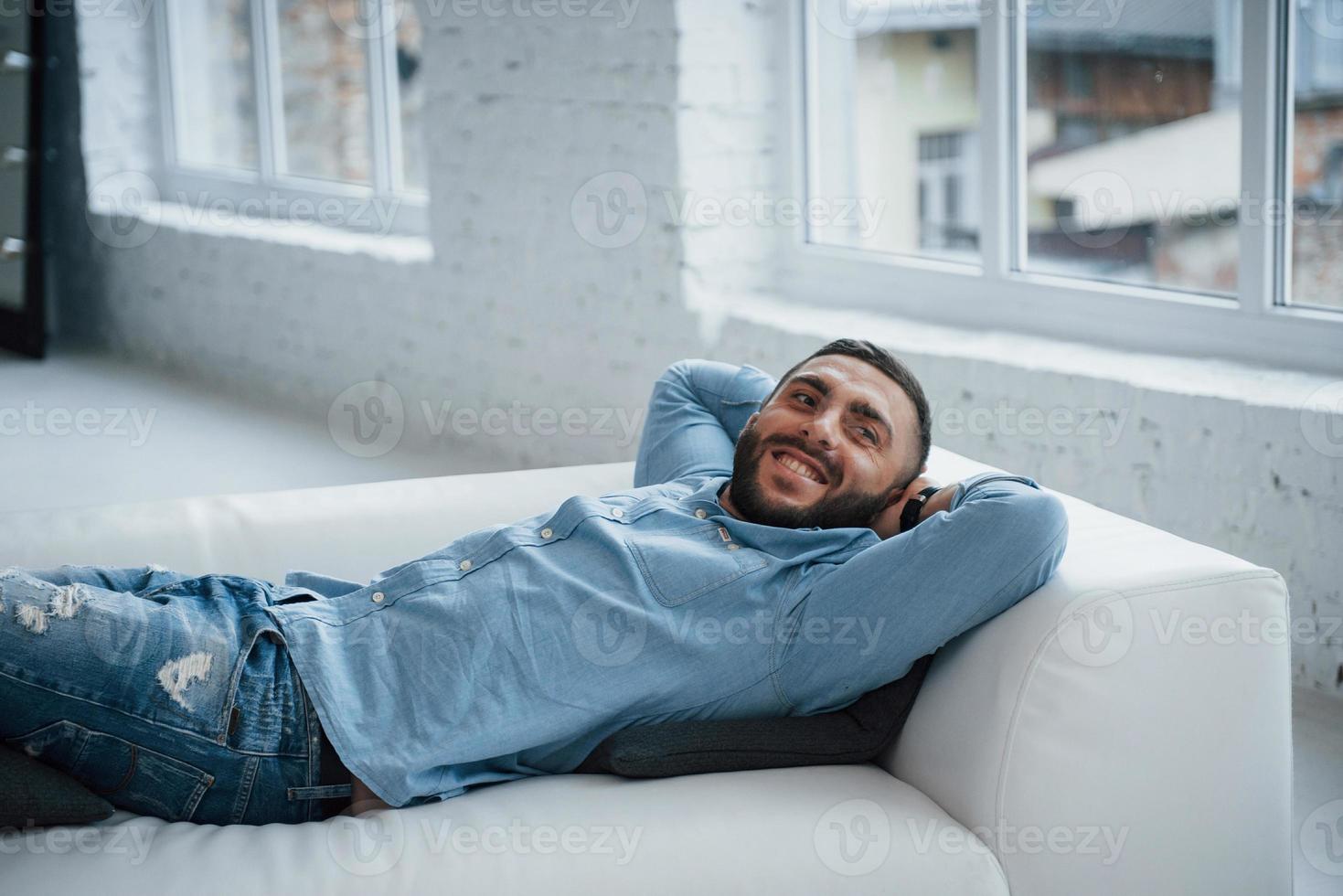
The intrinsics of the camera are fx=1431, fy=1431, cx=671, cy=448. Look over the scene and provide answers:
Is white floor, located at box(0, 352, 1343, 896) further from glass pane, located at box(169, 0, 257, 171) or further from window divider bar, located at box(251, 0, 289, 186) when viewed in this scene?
glass pane, located at box(169, 0, 257, 171)

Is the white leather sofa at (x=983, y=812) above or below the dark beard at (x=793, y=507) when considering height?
below

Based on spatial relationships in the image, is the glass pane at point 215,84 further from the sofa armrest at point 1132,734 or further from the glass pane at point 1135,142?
the sofa armrest at point 1132,734

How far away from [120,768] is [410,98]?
3905mm

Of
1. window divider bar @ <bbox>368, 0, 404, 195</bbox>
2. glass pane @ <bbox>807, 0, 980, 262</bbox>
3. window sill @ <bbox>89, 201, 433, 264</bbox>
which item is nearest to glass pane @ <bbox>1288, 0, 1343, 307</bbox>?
glass pane @ <bbox>807, 0, 980, 262</bbox>

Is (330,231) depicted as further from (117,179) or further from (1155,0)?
(1155,0)

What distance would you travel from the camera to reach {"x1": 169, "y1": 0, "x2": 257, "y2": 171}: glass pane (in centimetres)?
606

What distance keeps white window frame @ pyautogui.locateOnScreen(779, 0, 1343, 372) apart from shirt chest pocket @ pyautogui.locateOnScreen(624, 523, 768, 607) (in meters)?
1.57

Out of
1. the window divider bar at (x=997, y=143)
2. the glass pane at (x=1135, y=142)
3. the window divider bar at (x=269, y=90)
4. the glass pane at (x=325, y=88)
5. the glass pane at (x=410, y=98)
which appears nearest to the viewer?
the glass pane at (x=1135, y=142)

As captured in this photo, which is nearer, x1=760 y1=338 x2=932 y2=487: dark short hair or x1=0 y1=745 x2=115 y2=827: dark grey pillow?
x1=0 y1=745 x2=115 y2=827: dark grey pillow

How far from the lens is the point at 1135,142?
10.2 ft

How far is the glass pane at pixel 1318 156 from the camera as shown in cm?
272

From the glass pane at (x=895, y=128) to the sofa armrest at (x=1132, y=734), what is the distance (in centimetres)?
204

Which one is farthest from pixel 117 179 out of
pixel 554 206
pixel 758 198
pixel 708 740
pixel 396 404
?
pixel 708 740

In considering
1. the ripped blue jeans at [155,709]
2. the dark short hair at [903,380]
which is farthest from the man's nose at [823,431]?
the ripped blue jeans at [155,709]
